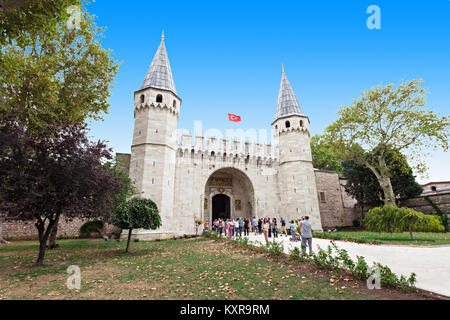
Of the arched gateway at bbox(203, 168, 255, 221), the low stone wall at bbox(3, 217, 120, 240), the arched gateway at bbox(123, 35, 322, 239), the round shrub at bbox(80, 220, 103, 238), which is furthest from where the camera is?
the arched gateway at bbox(203, 168, 255, 221)

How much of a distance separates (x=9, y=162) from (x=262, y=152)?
2040 cm

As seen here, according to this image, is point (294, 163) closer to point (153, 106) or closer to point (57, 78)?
point (153, 106)

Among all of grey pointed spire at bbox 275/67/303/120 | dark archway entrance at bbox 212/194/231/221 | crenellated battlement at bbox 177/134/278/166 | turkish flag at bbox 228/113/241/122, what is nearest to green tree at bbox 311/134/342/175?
grey pointed spire at bbox 275/67/303/120

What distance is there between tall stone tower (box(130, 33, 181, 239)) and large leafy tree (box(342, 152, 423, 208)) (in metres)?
20.5

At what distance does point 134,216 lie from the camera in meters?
11.0

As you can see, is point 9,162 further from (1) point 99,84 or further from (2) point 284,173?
(2) point 284,173

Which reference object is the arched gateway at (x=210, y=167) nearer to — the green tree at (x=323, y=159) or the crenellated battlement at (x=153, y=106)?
the crenellated battlement at (x=153, y=106)

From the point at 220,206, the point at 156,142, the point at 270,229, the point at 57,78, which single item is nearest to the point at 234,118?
the point at 156,142

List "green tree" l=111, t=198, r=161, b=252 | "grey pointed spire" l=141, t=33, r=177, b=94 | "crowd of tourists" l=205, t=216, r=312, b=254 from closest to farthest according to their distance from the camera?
"crowd of tourists" l=205, t=216, r=312, b=254 < "green tree" l=111, t=198, r=161, b=252 < "grey pointed spire" l=141, t=33, r=177, b=94

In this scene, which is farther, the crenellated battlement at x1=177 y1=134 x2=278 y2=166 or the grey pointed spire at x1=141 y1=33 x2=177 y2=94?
the crenellated battlement at x1=177 y1=134 x2=278 y2=166

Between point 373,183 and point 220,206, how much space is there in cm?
1706

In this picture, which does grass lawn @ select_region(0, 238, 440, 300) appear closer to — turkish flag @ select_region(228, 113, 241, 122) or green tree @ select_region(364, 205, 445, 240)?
green tree @ select_region(364, 205, 445, 240)

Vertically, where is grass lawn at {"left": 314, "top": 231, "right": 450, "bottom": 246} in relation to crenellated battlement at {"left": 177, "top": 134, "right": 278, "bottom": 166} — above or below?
below

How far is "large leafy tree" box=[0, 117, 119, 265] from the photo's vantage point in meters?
7.41
